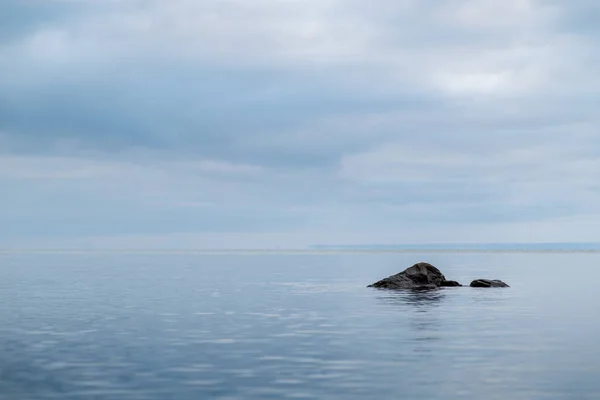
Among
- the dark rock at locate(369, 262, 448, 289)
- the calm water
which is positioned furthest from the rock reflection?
the dark rock at locate(369, 262, 448, 289)

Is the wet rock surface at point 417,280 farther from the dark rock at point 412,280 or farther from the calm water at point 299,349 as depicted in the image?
the calm water at point 299,349

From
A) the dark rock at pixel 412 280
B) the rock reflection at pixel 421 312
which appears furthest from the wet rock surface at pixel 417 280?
the rock reflection at pixel 421 312

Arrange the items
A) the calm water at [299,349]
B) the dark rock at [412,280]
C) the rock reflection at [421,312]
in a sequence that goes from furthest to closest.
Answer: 1. the dark rock at [412,280]
2. the rock reflection at [421,312]
3. the calm water at [299,349]

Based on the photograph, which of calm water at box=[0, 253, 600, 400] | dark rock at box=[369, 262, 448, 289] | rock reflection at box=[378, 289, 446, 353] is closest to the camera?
calm water at box=[0, 253, 600, 400]

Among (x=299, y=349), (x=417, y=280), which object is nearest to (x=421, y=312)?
(x=299, y=349)

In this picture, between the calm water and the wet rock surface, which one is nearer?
the calm water

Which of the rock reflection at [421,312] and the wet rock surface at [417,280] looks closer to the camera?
the rock reflection at [421,312]

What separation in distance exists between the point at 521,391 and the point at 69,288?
218 feet

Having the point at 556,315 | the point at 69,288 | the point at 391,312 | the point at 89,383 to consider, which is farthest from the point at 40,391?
the point at 69,288

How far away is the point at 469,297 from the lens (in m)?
71.6

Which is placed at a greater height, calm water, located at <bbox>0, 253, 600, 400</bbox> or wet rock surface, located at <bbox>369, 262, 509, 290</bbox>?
wet rock surface, located at <bbox>369, 262, 509, 290</bbox>

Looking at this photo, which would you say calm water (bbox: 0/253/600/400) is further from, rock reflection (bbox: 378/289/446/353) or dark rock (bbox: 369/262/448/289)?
dark rock (bbox: 369/262/448/289)

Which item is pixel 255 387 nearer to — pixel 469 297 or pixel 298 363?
pixel 298 363

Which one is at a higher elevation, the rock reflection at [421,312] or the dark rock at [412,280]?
the dark rock at [412,280]
